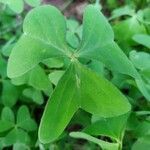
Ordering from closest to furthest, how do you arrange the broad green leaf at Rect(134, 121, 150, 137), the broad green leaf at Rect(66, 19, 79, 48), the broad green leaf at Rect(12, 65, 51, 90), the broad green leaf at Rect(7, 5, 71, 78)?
the broad green leaf at Rect(7, 5, 71, 78) < the broad green leaf at Rect(134, 121, 150, 137) < the broad green leaf at Rect(12, 65, 51, 90) < the broad green leaf at Rect(66, 19, 79, 48)

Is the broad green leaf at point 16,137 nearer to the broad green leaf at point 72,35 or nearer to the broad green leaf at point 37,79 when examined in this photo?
the broad green leaf at point 37,79

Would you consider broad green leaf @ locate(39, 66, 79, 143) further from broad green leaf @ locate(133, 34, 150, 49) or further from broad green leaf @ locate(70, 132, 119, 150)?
broad green leaf @ locate(133, 34, 150, 49)

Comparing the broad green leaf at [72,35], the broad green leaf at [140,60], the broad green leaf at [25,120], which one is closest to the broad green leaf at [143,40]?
the broad green leaf at [140,60]

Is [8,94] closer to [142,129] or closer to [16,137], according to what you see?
[16,137]

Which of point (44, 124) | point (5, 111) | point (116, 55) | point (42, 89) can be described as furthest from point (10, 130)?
point (116, 55)

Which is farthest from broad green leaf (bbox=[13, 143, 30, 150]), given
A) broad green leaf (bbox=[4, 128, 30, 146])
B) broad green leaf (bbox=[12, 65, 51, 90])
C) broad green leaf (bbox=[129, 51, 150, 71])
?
broad green leaf (bbox=[129, 51, 150, 71])

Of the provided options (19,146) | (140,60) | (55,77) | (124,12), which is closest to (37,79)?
(55,77)
